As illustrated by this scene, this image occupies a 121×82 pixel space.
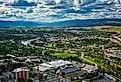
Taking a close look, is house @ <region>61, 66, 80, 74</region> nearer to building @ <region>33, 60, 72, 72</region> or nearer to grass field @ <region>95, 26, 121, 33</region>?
building @ <region>33, 60, 72, 72</region>

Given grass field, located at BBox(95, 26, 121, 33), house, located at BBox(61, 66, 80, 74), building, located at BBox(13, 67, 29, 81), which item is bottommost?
grass field, located at BBox(95, 26, 121, 33)

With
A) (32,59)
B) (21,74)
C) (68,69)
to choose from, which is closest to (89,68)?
(68,69)

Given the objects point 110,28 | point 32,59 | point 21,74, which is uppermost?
point 21,74

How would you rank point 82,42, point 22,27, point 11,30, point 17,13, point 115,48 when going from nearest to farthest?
point 115,48, point 82,42, point 11,30, point 22,27, point 17,13

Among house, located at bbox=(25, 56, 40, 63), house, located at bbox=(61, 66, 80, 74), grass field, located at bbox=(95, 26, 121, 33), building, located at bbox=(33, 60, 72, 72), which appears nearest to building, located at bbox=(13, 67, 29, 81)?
building, located at bbox=(33, 60, 72, 72)

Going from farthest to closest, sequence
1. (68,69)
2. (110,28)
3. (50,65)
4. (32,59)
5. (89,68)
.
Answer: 1. (110,28)
2. (32,59)
3. (50,65)
4. (89,68)
5. (68,69)

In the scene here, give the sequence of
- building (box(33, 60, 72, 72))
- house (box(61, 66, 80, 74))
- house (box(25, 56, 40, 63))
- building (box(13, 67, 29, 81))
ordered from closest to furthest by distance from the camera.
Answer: building (box(13, 67, 29, 81)) → house (box(61, 66, 80, 74)) → building (box(33, 60, 72, 72)) → house (box(25, 56, 40, 63))

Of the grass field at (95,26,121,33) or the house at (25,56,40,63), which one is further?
the grass field at (95,26,121,33)

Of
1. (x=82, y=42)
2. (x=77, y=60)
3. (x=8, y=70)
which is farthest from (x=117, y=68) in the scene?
(x=82, y=42)

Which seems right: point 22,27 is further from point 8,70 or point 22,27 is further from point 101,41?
point 8,70

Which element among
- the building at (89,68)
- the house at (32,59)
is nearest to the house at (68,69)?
the building at (89,68)

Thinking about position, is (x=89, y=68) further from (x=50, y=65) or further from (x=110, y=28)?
(x=110, y=28)
